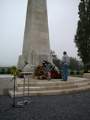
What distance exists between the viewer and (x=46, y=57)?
17.6m

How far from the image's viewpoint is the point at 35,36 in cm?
1736

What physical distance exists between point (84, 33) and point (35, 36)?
13444 mm

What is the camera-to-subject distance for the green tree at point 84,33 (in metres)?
28.2

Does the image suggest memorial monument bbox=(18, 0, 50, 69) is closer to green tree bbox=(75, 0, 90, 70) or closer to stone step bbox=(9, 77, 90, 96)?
stone step bbox=(9, 77, 90, 96)

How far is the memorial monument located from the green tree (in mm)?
11032

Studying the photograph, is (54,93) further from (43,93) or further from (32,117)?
(32,117)

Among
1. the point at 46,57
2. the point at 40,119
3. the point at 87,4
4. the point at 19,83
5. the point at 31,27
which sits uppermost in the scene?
the point at 87,4

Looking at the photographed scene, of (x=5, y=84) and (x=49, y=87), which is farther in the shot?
(x=49, y=87)

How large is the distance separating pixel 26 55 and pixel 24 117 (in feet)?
37.8

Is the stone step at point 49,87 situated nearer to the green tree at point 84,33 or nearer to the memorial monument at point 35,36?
the memorial monument at point 35,36

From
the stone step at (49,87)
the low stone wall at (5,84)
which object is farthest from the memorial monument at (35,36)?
the low stone wall at (5,84)

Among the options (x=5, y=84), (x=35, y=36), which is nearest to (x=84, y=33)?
Result: (x=35, y=36)

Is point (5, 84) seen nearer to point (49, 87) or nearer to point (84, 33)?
point (49, 87)

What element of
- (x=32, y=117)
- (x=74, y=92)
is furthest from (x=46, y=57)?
(x=32, y=117)
